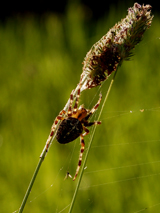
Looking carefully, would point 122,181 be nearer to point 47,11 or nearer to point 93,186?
point 93,186

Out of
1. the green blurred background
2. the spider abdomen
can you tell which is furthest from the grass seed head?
the green blurred background

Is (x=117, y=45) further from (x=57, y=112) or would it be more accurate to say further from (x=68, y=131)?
(x=57, y=112)

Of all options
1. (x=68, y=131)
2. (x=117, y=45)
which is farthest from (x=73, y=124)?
(x=117, y=45)

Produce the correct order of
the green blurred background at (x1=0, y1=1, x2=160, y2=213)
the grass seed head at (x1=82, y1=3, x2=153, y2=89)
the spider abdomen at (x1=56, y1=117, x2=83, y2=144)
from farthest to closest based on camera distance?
the green blurred background at (x1=0, y1=1, x2=160, y2=213)
the spider abdomen at (x1=56, y1=117, x2=83, y2=144)
the grass seed head at (x1=82, y1=3, x2=153, y2=89)

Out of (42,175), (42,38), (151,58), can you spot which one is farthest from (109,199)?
(42,38)

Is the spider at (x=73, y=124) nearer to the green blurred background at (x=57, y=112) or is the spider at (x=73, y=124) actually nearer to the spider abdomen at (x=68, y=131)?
the spider abdomen at (x=68, y=131)

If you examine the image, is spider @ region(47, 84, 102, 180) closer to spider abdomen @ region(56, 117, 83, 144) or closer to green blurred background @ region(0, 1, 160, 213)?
spider abdomen @ region(56, 117, 83, 144)
